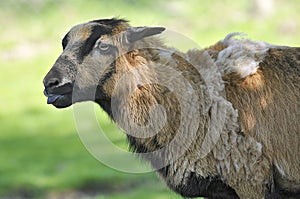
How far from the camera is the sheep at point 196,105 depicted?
6723mm

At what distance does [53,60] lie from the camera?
74.9ft

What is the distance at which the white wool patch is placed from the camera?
22.5 ft

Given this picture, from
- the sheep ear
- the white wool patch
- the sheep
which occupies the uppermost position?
the sheep ear

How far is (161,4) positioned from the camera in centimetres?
2514

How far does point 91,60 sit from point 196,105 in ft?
3.69

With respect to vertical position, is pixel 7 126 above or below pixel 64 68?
above

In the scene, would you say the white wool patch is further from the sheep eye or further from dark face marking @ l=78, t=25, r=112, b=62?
dark face marking @ l=78, t=25, r=112, b=62

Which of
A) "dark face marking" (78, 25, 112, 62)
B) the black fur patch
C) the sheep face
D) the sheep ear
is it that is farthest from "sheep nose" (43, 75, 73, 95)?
the black fur patch

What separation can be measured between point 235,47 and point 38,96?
14721 mm

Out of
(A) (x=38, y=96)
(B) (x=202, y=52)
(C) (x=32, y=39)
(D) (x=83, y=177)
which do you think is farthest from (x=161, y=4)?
(B) (x=202, y=52)

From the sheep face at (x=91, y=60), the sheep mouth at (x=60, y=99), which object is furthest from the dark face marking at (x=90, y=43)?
the sheep mouth at (x=60, y=99)

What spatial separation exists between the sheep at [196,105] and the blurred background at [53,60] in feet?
21.9

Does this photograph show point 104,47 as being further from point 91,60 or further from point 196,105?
point 196,105

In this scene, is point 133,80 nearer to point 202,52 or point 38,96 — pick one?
point 202,52
